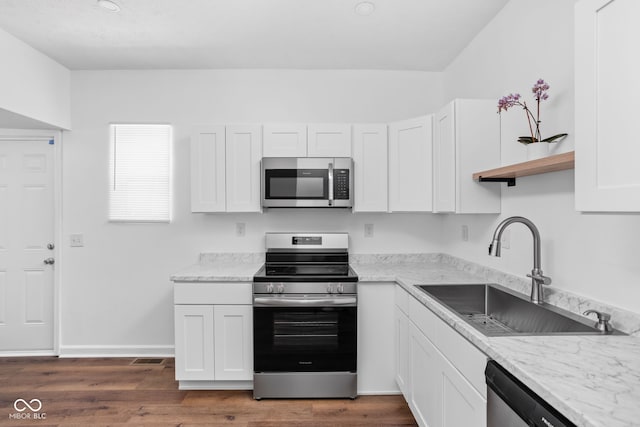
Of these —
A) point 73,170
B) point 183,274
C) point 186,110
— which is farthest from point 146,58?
point 183,274

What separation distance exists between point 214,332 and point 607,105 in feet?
8.21

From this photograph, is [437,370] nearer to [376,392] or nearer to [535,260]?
[535,260]

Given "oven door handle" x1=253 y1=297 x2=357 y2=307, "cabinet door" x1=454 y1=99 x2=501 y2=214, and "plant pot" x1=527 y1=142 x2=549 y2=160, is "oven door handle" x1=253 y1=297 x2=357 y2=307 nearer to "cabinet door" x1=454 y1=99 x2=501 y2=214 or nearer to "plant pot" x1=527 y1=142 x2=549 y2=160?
"cabinet door" x1=454 y1=99 x2=501 y2=214

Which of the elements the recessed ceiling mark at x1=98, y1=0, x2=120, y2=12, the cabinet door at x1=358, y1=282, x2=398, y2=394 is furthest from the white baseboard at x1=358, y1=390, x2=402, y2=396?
the recessed ceiling mark at x1=98, y1=0, x2=120, y2=12

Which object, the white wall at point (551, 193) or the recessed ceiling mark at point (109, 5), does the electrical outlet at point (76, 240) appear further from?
the white wall at point (551, 193)

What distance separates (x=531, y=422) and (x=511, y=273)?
4.23ft

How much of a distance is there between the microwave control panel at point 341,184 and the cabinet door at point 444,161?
0.67m

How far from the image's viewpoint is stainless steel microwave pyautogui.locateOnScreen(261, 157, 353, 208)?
270 cm

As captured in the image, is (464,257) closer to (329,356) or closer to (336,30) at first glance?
(329,356)

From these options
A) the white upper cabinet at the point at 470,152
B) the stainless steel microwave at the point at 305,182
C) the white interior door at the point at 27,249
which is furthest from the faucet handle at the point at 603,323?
the white interior door at the point at 27,249

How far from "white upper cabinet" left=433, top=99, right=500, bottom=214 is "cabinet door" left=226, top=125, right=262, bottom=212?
1450 millimetres

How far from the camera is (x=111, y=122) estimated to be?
3.13 metres

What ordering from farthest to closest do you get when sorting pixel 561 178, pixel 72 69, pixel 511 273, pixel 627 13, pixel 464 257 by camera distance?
1. pixel 72 69
2. pixel 464 257
3. pixel 511 273
4. pixel 561 178
5. pixel 627 13

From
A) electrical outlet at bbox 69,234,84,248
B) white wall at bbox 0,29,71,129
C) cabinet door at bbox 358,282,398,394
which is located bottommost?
cabinet door at bbox 358,282,398,394
